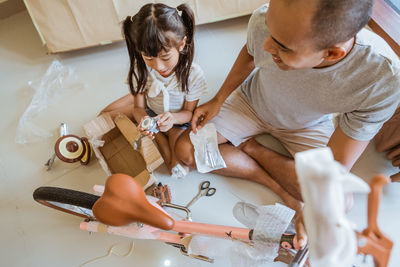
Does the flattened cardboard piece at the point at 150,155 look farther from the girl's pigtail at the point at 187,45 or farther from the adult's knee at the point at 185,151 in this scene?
the girl's pigtail at the point at 187,45

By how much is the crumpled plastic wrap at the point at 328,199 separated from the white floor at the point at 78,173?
885 mm

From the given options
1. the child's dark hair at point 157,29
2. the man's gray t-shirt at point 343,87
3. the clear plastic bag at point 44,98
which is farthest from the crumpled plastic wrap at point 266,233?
the clear plastic bag at point 44,98

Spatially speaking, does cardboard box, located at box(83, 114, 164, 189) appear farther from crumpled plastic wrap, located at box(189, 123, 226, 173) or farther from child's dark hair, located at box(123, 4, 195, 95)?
child's dark hair, located at box(123, 4, 195, 95)

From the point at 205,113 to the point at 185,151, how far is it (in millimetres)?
179

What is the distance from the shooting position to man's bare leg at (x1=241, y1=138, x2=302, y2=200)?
3.97 ft

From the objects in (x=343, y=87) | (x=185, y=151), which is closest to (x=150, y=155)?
(x=185, y=151)

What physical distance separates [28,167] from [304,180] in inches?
55.8

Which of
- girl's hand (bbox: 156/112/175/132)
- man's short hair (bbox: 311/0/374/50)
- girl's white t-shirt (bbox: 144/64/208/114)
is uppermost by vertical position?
man's short hair (bbox: 311/0/374/50)

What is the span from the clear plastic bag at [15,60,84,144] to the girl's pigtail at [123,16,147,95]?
0.64 meters

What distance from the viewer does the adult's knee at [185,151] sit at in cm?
122

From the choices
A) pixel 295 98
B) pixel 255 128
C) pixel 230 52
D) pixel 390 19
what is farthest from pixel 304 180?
pixel 230 52

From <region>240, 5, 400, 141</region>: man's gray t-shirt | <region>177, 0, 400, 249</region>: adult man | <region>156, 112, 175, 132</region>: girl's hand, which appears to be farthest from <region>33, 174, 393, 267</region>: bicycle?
<region>240, 5, 400, 141</region>: man's gray t-shirt

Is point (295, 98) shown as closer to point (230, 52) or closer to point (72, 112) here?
point (230, 52)

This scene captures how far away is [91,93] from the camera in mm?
1588
